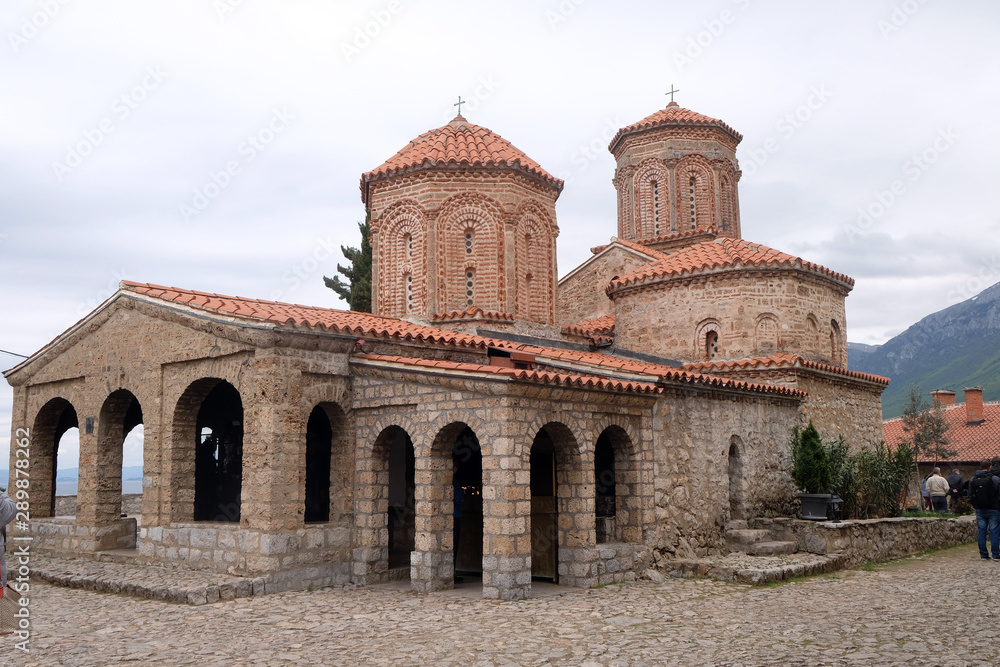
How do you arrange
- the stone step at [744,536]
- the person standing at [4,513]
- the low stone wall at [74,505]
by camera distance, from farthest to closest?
the low stone wall at [74,505]
the stone step at [744,536]
the person standing at [4,513]

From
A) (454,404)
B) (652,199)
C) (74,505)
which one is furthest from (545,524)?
(74,505)

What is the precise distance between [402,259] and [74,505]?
36.3 feet

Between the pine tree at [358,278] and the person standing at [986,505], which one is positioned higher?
the pine tree at [358,278]

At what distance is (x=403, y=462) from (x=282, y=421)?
117 inches

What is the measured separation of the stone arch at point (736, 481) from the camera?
1295 cm

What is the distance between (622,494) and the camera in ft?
37.1

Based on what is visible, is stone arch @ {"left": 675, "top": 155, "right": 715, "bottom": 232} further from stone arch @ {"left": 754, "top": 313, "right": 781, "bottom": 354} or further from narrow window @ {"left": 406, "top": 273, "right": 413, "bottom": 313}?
narrow window @ {"left": 406, "top": 273, "right": 413, "bottom": 313}

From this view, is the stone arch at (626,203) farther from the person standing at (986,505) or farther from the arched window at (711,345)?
the person standing at (986,505)

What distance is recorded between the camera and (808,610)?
338 inches

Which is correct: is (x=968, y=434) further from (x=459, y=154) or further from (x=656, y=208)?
(x=459, y=154)

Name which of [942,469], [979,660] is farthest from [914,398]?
[979,660]

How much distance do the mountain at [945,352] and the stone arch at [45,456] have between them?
107 metres

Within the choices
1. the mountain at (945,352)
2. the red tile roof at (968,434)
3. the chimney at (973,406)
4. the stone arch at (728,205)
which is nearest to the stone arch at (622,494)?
the stone arch at (728,205)

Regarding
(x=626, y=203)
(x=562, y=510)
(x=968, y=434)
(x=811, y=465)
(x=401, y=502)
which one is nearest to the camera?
(x=562, y=510)
